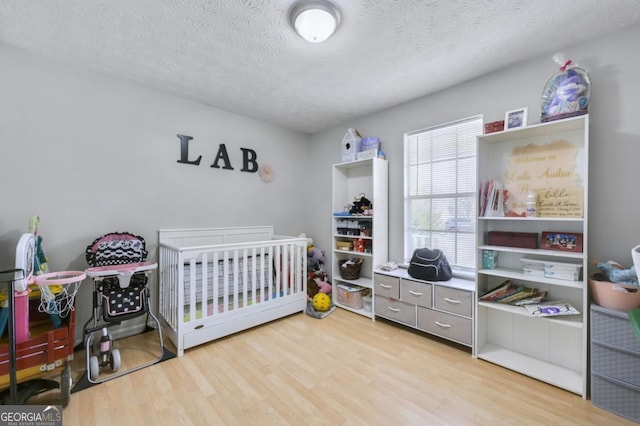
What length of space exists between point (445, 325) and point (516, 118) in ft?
5.87

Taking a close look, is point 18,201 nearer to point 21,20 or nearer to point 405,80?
point 21,20

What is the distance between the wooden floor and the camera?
4.97 ft

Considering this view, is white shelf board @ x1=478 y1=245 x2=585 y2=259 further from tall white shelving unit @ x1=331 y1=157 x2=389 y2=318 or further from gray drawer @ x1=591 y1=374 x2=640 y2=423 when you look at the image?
tall white shelving unit @ x1=331 y1=157 x2=389 y2=318

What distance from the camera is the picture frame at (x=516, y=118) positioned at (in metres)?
1.97

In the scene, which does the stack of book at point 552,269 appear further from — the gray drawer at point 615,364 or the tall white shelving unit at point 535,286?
the gray drawer at point 615,364

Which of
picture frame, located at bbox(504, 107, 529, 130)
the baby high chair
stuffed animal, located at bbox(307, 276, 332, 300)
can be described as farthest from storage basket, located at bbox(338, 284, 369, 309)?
picture frame, located at bbox(504, 107, 529, 130)

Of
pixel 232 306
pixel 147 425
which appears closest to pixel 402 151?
pixel 232 306

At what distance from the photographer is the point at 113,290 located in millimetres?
1984

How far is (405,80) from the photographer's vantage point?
8.01ft

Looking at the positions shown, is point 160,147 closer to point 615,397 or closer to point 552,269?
point 552,269

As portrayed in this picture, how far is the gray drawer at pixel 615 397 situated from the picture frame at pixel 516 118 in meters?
1.73

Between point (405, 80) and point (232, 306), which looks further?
point (232, 306)

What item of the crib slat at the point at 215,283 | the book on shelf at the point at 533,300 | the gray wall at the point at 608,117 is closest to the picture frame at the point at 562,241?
the gray wall at the point at 608,117

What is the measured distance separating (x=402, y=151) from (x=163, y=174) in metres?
2.60
